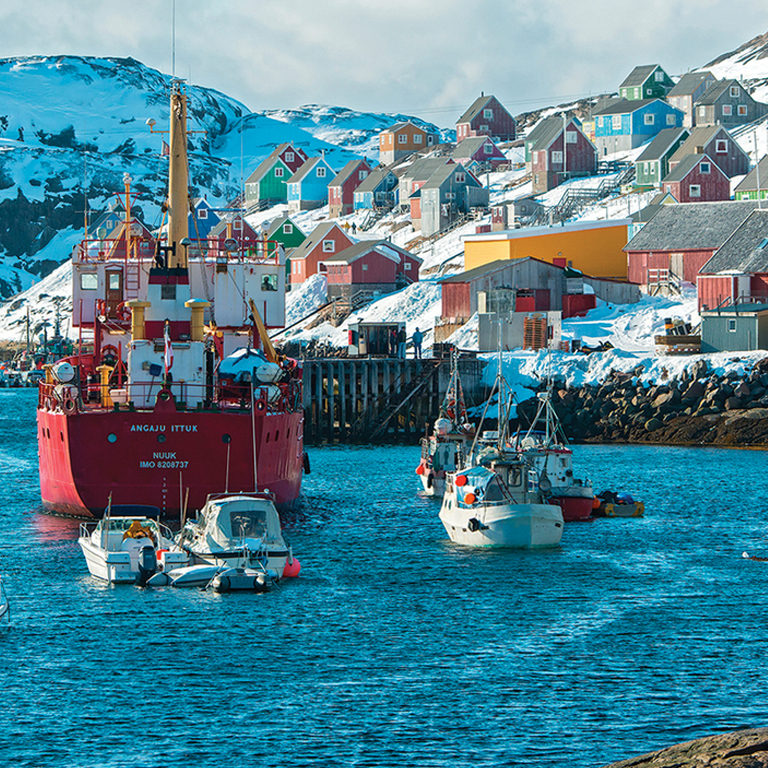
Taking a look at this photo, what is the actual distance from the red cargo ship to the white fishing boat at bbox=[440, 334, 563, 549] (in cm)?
640

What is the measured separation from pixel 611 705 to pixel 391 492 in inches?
1178

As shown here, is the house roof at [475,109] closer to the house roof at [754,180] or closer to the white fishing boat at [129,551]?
the house roof at [754,180]

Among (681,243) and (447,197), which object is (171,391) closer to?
(681,243)

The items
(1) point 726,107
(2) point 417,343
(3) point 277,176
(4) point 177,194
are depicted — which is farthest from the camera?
(3) point 277,176

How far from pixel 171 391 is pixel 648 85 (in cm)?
11295

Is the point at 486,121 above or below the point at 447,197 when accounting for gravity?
above

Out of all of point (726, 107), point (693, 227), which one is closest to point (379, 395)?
point (693, 227)

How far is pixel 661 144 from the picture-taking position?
4788 inches

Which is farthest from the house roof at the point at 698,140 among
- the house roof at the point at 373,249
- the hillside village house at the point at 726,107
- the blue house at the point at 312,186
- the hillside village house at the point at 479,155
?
the blue house at the point at 312,186

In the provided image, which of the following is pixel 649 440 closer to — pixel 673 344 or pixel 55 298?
pixel 673 344

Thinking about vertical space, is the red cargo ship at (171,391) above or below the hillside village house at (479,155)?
below

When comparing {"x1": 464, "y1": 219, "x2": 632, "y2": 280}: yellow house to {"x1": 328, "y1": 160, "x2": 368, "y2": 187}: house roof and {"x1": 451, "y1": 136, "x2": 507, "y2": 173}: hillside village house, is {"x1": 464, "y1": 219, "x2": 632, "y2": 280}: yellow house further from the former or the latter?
{"x1": 328, "y1": 160, "x2": 368, "y2": 187}: house roof

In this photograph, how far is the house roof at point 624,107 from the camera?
135375mm

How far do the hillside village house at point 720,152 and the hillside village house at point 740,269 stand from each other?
35880 millimetres
